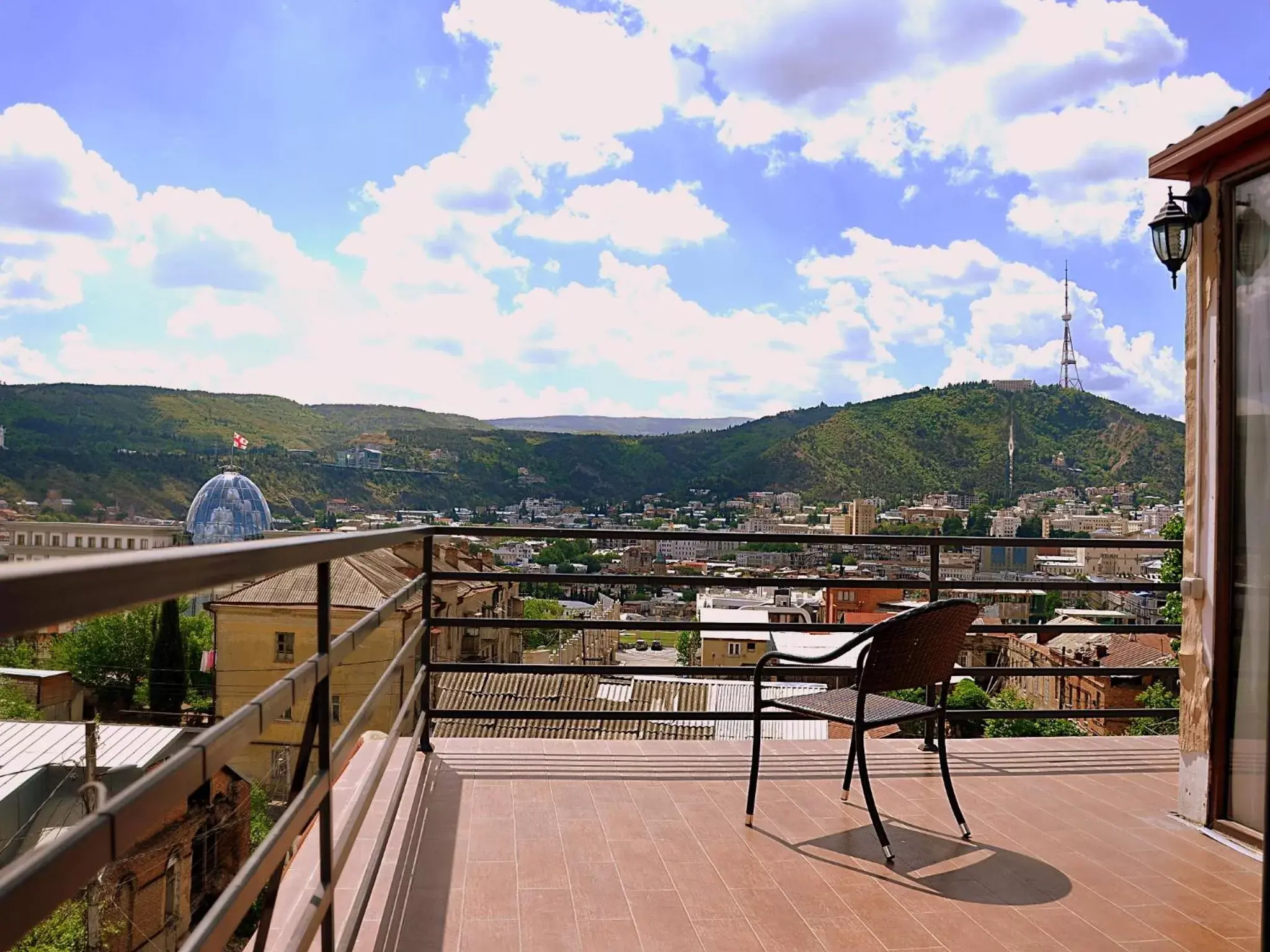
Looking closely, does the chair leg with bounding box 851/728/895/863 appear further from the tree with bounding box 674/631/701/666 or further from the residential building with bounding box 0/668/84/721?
the tree with bounding box 674/631/701/666

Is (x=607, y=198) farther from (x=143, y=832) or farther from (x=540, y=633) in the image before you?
(x=143, y=832)

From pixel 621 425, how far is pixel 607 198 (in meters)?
7.86

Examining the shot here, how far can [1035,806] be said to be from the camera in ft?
12.8

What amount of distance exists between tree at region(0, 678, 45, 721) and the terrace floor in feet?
5.34

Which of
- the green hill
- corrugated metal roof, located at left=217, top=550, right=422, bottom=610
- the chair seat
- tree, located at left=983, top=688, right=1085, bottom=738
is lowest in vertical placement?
tree, located at left=983, top=688, right=1085, bottom=738

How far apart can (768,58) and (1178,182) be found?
209 inches

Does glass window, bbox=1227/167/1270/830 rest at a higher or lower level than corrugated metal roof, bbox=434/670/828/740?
higher

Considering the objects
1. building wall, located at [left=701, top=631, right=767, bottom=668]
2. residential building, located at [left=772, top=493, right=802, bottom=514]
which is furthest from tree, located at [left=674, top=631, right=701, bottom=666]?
residential building, located at [left=772, top=493, right=802, bottom=514]

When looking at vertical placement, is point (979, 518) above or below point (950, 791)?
above

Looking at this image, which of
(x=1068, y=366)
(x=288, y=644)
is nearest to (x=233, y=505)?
(x=1068, y=366)

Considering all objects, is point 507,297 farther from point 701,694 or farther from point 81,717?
point 81,717

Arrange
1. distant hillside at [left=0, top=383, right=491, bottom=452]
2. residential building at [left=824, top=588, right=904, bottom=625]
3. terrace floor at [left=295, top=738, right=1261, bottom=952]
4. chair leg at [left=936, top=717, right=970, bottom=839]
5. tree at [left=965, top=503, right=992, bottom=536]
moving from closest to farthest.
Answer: terrace floor at [left=295, top=738, right=1261, bottom=952] < chair leg at [left=936, top=717, right=970, bottom=839] < residential building at [left=824, top=588, right=904, bottom=625] < tree at [left=965, top=503, right=992, bottom=536] < distant hillside at [left=0, top=383, right=491, bottom=452]

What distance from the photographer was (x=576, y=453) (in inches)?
1054

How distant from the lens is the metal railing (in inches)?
26.0
